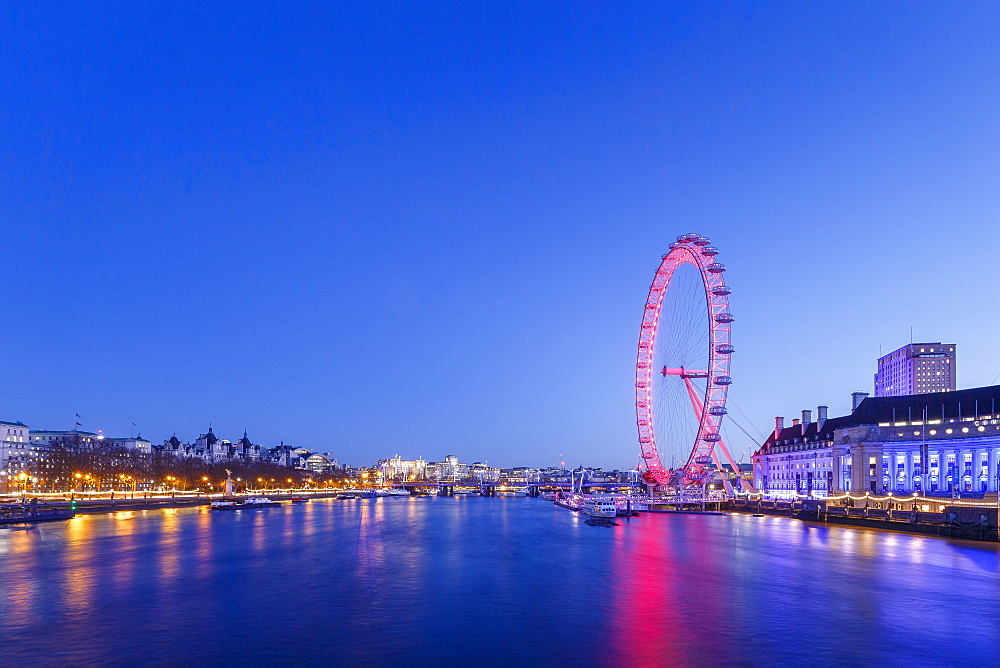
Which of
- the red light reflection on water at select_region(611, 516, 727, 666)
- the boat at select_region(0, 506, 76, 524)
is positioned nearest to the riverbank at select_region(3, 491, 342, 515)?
the boat at select_region(0, 506, 76, 524)

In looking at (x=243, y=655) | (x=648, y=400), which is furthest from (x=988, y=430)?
(x=243, y=655)

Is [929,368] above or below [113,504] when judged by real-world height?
above

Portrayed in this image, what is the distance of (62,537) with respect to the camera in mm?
55906

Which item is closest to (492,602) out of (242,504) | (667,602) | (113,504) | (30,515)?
(667,602)

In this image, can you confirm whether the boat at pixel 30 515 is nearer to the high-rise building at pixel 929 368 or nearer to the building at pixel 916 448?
the building at pixel 916 448

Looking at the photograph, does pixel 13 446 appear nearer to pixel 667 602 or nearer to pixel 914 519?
pixel 914 519

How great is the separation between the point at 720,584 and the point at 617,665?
16465 millimetres

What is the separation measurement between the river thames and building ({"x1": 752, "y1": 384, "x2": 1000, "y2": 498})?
31164 millimetres

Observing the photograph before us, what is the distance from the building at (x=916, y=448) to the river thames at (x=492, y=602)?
3116 centimetres

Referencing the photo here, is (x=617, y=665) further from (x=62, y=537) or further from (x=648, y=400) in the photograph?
(x=648, y=400)

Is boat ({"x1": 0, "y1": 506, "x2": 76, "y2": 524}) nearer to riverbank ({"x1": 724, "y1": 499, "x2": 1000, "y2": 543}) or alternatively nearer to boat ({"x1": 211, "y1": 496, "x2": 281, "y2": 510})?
boat ({"x1": 211, "y1": 496, "x2": 281, "y2": 510})

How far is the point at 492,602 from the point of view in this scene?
31562 mm

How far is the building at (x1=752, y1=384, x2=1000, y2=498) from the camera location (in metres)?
83.8

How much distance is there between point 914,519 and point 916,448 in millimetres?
30182
